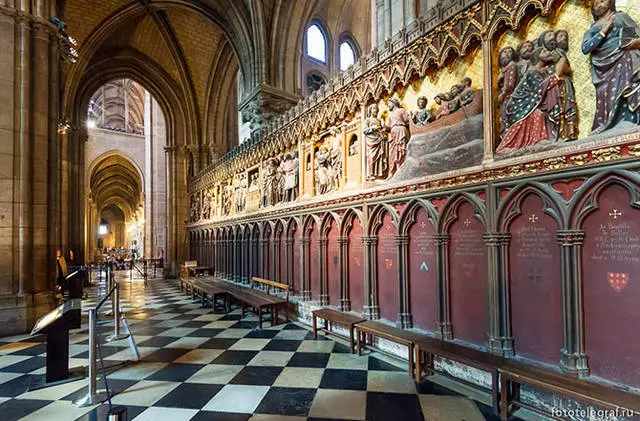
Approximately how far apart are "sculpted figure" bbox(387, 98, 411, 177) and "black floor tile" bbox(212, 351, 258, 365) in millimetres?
3858

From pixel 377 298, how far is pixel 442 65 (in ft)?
13.1

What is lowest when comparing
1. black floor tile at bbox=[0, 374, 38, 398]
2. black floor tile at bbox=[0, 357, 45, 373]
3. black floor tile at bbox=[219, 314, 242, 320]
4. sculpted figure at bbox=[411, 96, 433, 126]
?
black floor tile at bbox=[219, 314, 242, 320]

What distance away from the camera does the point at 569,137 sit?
3650 mm

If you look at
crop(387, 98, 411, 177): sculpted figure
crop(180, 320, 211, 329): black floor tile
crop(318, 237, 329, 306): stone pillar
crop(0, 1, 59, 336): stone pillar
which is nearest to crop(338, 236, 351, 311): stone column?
crop(318, 237, 329, 306): stone pillar

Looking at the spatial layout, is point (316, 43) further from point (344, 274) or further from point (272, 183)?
point (344, 274)

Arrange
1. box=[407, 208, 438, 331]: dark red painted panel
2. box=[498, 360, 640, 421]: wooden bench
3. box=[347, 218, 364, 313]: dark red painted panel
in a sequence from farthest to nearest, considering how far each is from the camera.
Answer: box=[347, 218, 364, 313]: dark red painted panel
box=[407, 208, 438, 331]: dark red painted panel
box=[498, 360, 640, 421]: wooden bench

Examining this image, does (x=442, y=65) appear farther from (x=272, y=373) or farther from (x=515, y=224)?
(x=272, y=373)

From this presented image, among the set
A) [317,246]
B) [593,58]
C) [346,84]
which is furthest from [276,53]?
[593,58]

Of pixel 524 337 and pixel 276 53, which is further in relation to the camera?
pixel 276 53

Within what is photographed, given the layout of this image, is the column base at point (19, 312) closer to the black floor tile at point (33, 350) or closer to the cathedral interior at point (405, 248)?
the cathedral interior at point (405, 248)

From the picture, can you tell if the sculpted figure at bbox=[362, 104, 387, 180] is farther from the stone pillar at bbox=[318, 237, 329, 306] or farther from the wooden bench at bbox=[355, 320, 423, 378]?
the wooden bench at bbox=[355, 320, 423, 378]

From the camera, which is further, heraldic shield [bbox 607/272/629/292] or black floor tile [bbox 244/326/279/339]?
black floor tile [bbox 244/326/279/339]

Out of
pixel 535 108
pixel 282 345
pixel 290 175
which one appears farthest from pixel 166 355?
pixel 535 108

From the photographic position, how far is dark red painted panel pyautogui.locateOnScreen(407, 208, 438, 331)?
5.17 metres
